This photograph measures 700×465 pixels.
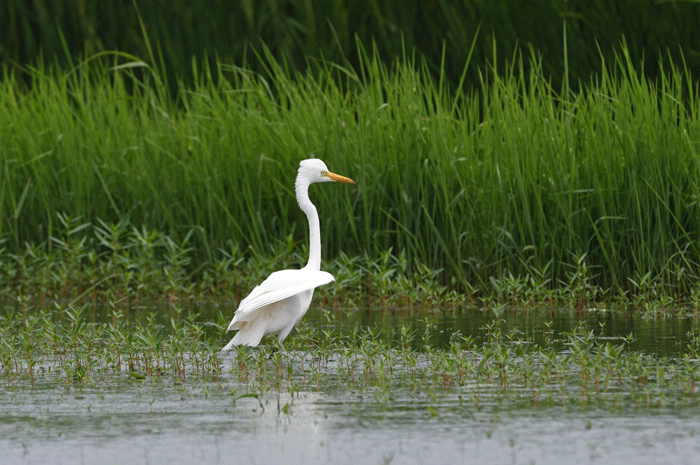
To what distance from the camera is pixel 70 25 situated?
16859mm

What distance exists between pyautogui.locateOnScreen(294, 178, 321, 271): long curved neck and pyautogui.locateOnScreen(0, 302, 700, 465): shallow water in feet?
5.20

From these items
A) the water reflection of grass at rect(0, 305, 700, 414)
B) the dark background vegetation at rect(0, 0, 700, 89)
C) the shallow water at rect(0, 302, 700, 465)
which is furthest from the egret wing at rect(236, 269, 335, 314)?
the dark background vegetation at rect(0, 0, 700, 89)

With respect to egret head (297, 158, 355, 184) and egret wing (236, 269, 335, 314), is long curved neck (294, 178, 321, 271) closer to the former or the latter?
egret head (297, 158, 355, 184)

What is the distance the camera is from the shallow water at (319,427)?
456cm

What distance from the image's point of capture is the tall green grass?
370 inches

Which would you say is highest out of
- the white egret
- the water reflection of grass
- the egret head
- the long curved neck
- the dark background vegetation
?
the dark background vegetation

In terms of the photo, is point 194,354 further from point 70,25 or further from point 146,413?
point 70,25

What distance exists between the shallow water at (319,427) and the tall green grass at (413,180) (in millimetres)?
3816

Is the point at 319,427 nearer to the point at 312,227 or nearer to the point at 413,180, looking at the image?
the point at 312,227

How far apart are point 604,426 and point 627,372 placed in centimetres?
112

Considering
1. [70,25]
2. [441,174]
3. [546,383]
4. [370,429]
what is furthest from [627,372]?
[70,25]

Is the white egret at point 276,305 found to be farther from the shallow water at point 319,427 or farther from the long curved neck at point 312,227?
the shallow water at point 319,427

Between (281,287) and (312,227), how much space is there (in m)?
1.05

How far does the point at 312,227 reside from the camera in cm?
793
